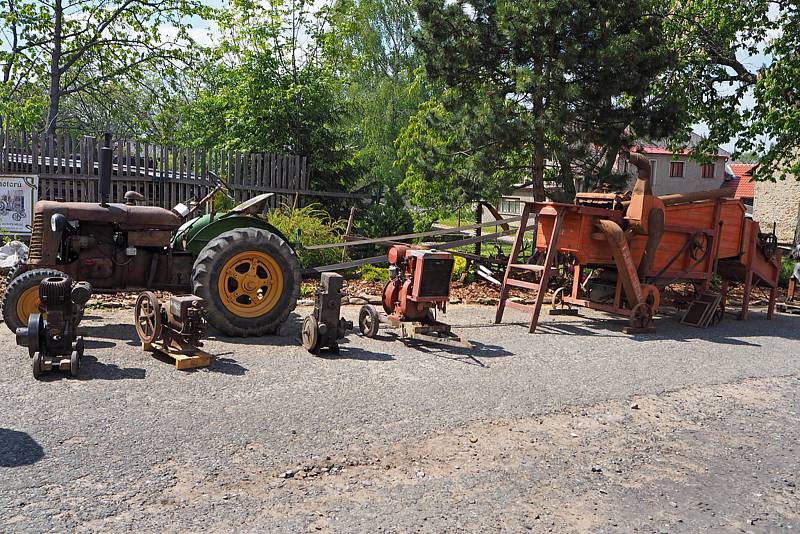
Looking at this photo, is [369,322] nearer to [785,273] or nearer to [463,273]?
[463,273]

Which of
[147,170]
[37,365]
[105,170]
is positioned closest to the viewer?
[37,365]

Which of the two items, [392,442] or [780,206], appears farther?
[780,206]

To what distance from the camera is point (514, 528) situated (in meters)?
3.65

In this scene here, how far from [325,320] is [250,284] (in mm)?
1109

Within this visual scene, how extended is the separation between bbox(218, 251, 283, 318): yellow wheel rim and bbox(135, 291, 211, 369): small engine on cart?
2.77 ft

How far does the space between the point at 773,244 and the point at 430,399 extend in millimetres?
8384

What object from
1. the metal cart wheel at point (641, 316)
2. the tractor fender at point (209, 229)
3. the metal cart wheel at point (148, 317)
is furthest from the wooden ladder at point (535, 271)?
the metal cart wheel at point (148, 317)

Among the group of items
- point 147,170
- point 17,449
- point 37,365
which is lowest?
point 17,449

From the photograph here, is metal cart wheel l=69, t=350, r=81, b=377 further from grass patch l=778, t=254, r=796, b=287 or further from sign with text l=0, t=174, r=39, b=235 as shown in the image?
grass patch l=778, t=254, r=796, b=287

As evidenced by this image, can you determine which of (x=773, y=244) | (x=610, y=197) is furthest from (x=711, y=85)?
(x=610, y=197)

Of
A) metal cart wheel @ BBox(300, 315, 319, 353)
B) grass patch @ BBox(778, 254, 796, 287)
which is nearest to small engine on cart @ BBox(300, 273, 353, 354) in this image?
metal cart wheel @ BBox(300, 315, 319, 353)

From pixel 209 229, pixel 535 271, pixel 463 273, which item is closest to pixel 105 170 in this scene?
pixel 209 229

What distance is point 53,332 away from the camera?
580cm

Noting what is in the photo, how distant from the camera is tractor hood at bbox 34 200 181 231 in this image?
7.20m
